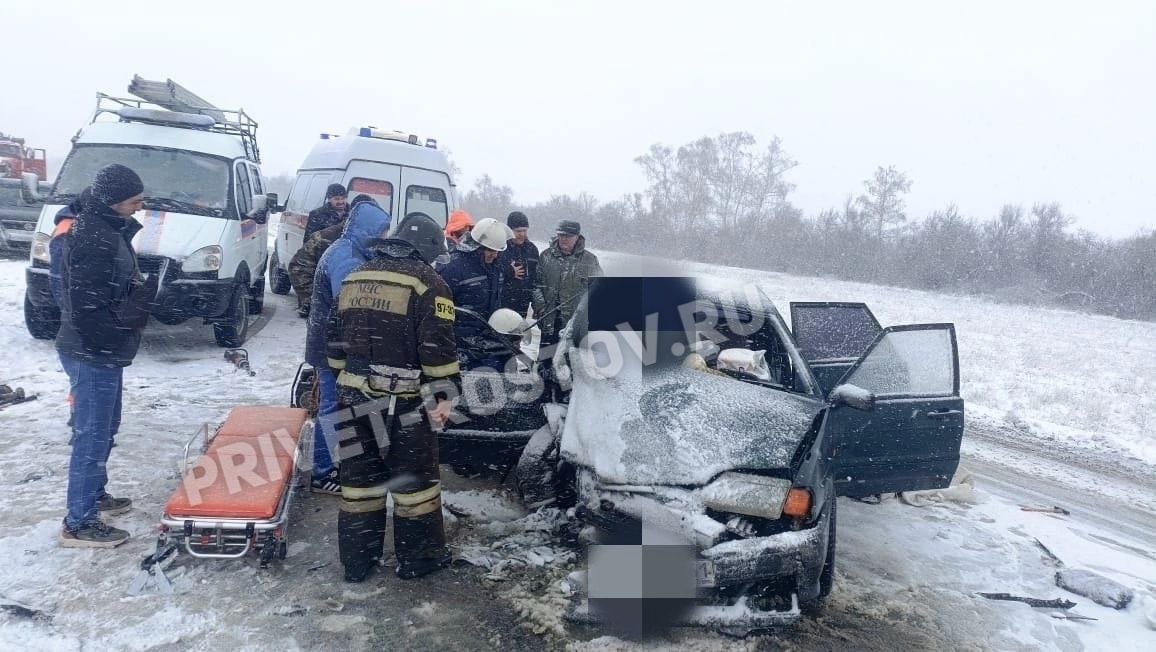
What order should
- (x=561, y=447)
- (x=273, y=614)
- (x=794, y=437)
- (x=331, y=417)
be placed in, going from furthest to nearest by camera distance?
1. (x=331, y=417)
2. (x=561, y=447)
3. (x=794, y=437)
4. (x=273, y=614)

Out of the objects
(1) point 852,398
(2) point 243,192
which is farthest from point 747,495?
(2) point 243,192

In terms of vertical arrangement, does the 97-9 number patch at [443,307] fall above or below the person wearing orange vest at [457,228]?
below

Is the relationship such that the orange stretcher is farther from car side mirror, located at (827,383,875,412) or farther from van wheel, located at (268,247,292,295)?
van wheel, located at (268,247,292,295)

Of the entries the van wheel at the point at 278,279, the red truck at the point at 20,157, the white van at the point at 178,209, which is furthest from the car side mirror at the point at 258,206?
the red truck at the point at 20,157

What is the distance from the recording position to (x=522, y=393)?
14.5ft

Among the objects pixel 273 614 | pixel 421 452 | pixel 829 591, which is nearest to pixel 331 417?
pixel 421 452

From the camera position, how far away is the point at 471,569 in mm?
3641

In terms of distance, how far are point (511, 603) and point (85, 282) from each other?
107 inches

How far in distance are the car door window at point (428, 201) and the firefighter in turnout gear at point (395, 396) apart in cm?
642

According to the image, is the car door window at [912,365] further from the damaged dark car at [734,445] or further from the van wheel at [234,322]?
the van wheel at [234,322]

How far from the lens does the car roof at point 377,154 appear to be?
9.34 metres

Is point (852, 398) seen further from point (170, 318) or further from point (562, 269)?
point (170, 318)

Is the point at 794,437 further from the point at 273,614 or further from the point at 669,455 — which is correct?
the point at 273,614

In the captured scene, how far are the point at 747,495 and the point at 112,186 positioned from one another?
3.55 metres
